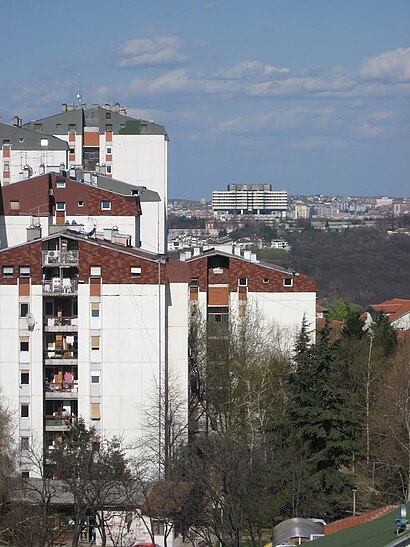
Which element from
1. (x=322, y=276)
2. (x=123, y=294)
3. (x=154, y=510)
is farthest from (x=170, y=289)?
(x=322, y=276)

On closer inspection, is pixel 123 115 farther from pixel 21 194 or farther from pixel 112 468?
pixel 112 468

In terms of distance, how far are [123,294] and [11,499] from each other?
6620 mm

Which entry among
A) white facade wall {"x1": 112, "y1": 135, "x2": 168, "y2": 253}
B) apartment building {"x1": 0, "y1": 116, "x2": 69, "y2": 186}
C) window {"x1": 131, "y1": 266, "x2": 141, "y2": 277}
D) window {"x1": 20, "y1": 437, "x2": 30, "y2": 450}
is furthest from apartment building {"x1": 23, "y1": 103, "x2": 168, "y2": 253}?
window {"x1": 20, "y1": 437, "x2": 30, "y2": 450}

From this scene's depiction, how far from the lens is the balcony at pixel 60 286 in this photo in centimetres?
3158

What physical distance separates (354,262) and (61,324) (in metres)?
113

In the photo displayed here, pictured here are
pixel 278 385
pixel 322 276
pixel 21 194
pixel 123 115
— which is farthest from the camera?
pixel 322 276

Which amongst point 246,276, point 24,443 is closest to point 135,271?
point 24,443

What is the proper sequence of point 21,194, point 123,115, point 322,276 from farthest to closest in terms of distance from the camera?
point 322,276 → point 123,115 → point 21,194

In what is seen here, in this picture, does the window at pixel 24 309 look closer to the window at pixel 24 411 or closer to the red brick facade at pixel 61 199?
the window at pixel 24 411

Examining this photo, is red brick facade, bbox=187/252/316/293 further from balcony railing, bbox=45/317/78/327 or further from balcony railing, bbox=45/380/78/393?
balcony railing, bbox=45/380/78/393

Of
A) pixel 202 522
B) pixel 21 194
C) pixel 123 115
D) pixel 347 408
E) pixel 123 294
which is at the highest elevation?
pixel 123 115

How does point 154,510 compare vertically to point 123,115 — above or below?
below

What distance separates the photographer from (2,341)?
105ft

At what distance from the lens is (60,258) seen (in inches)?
1242
